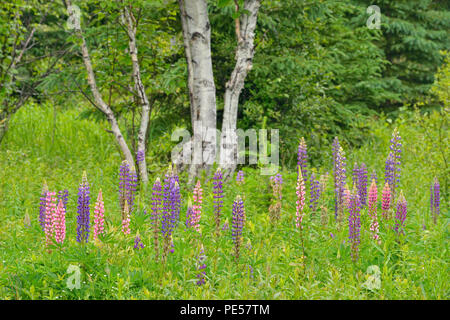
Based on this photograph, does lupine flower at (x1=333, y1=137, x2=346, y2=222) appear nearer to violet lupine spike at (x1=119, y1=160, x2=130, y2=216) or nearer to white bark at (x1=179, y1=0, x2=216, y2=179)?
violet lupine spike at (x1=119, y1=160, x2=130, y2=216)

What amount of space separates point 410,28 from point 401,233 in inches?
515

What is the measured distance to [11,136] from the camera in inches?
452

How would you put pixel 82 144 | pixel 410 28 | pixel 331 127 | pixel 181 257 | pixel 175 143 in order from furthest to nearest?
pixel 410 28 < pixel 82 144 < pixel 331 127 < pixel 175 143 < pixel 181 257

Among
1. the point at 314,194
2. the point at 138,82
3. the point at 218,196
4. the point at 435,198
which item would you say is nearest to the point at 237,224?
the point at 218,196

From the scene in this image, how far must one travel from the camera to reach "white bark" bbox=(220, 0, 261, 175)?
812 cm

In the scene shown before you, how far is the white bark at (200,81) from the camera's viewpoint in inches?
319

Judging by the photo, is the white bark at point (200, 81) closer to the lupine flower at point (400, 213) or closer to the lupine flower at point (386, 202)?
the lupine flower at point (386, 202)

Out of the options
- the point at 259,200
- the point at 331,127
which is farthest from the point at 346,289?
the point at 331,127

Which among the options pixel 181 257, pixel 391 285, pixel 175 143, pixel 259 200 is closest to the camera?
pixel 391 285

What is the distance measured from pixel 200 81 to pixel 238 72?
0.60 metres

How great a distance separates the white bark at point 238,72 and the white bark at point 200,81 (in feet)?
0.72

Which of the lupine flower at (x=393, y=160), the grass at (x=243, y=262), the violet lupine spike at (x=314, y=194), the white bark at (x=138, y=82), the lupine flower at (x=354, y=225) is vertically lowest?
the grass at (x=243, y=262)

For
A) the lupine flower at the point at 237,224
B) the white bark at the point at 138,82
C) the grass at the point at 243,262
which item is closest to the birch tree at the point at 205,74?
the white bark at the point at 138,82

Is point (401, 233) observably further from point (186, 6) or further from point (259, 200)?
point (186, 6)
